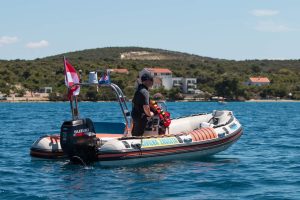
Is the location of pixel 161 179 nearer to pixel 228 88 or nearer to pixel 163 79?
pixel 228 88

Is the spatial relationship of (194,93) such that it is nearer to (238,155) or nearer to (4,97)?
(4,97)

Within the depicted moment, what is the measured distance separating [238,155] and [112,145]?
13.6 ft

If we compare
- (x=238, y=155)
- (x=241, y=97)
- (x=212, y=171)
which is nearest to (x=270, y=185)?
(x=212, y=171)

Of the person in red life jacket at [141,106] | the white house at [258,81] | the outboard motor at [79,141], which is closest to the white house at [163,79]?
the white house at [258,81]

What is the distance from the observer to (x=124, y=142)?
1348cm

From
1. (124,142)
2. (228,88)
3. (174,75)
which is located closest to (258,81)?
(228,88)

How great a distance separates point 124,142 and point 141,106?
3.33ft

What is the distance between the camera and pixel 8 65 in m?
122

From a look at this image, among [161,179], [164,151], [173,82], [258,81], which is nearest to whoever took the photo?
[161,179]

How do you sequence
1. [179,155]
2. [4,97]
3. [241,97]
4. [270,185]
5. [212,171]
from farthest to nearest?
[241,97]
[4,97]
[179,155]
[212,171]
[270,185]

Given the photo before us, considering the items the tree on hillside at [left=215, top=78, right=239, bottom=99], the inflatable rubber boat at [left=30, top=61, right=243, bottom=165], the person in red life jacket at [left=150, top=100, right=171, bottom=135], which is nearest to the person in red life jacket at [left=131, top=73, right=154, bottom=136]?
the inflatable rubber boat at [left=30, top=61, right=243, bottom=165]

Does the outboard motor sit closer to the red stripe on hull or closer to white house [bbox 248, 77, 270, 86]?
the red stripe on hull

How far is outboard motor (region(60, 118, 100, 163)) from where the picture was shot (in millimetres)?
13016

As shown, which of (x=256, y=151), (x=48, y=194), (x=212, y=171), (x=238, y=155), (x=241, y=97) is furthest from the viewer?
(x=241, y=97)
